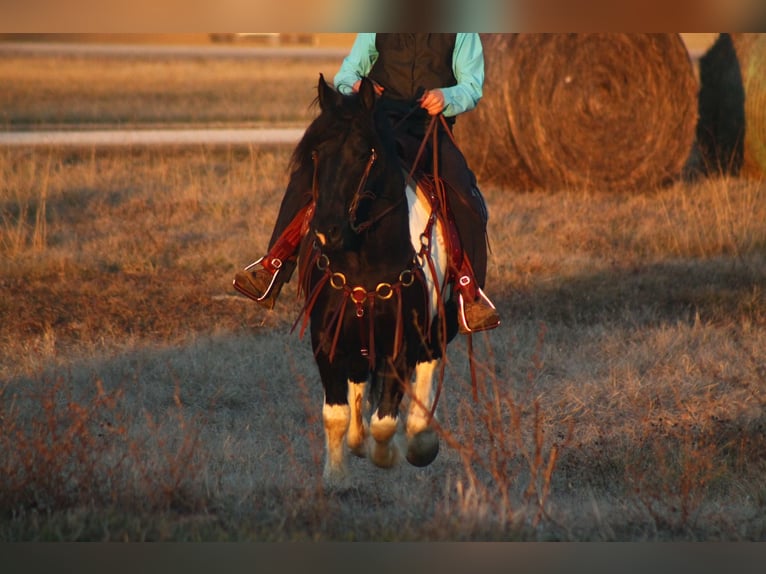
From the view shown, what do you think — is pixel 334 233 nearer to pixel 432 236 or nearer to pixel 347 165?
pixel 347 165

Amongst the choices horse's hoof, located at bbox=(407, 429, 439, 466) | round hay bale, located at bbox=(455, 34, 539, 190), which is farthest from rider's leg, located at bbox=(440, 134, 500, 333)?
round hay bale, located at bbox=(455, 34, 539, 190)

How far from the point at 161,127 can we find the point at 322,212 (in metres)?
17.9

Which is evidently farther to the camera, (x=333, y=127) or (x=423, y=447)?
(x=423, y=447)

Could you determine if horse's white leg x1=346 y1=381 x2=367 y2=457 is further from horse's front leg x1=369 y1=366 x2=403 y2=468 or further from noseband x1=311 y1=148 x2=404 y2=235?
noseband x1=311 y1=148 x2=404 y2=235

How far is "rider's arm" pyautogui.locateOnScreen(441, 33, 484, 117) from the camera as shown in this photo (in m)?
6.75

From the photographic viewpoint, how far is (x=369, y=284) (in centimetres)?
630

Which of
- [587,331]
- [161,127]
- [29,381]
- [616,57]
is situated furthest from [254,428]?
[161,127]

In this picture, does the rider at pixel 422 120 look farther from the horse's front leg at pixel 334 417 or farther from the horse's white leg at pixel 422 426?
the horse's front leg at pixel 334 417

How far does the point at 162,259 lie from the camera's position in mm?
12211

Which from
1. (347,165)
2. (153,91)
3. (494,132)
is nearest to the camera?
(347,165)

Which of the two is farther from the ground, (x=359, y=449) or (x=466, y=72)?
(x=466, y=72)

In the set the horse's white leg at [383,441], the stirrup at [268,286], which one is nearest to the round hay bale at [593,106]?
the stirrup at [268,286]

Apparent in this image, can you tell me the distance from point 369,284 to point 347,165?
0.69 meters

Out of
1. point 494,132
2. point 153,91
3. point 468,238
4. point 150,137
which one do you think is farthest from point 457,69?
point 153,91
